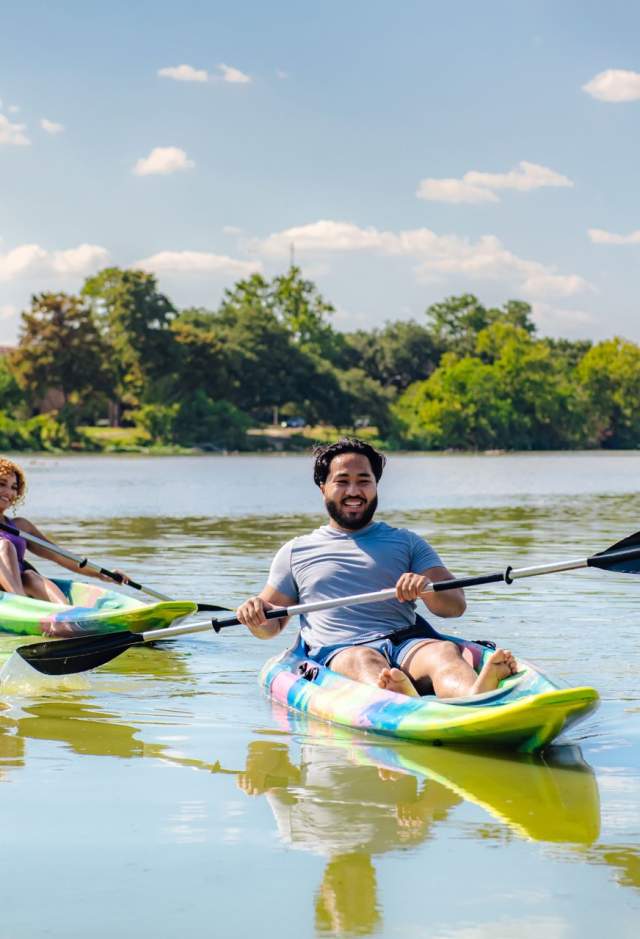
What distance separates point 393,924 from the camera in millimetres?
3982

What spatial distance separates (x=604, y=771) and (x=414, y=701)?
2.87 ft

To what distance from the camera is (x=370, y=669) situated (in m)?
6.64

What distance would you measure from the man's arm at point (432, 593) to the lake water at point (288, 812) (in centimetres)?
65

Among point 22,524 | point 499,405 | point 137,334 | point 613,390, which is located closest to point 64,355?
point 137,334

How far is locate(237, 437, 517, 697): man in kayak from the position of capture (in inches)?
261

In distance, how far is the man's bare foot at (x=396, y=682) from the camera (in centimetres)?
643

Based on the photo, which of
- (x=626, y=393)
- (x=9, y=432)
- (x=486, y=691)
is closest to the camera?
(x=486, y=691)

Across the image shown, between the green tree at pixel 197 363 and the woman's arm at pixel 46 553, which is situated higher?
the green tree at pixel 197 363

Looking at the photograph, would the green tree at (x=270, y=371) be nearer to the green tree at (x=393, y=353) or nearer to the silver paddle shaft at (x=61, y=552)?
the green tree at (x=393, y=353)

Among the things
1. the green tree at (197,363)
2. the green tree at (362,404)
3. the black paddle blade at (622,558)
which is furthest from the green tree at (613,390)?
the black paddle blade at (622,558)

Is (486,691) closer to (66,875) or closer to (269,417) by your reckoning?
(66,875)

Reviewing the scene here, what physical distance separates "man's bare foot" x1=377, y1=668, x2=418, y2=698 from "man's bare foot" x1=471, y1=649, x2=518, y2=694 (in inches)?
15.6

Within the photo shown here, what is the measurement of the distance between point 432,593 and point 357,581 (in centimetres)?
44

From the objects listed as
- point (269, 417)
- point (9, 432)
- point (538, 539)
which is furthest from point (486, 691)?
point (269, 417)
